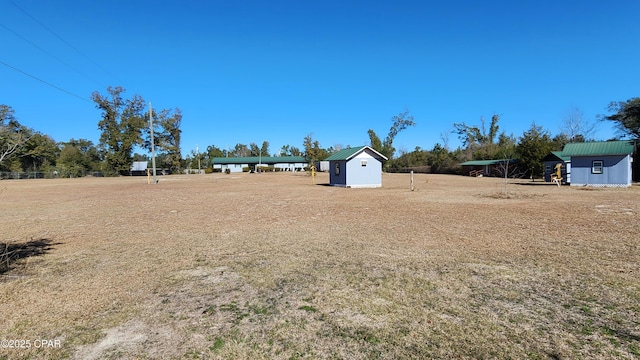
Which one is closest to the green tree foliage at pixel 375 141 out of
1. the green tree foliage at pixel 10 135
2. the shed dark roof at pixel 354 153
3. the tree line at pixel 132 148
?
the tree line at pixel 132 148

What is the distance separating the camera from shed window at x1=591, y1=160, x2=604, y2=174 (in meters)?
23.9

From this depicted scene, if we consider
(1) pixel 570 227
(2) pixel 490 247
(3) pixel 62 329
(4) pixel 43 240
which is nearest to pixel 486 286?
(2) pixel 490 247

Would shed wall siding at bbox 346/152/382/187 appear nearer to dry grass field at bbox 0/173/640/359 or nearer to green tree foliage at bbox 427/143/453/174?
dry grass field at bbox 0/173/640/359

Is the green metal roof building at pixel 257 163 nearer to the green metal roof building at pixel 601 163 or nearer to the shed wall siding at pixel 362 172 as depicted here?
the shed wall siding at pixel 362 172

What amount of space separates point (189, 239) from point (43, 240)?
135 inches

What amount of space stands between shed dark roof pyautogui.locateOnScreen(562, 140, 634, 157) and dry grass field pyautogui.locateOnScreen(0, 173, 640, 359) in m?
18.3

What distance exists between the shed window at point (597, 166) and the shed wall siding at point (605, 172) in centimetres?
12

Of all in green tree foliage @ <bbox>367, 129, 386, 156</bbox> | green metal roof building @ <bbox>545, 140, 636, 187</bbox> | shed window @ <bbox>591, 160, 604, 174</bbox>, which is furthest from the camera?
green tree foliage @ <bbox>367, 129, 386, 156</bbox>

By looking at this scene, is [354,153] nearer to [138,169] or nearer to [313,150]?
[313,150]

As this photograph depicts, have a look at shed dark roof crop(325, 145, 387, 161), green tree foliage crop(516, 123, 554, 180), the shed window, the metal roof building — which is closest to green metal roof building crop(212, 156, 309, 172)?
green tree foliage crop(516, 123, 554, 180)

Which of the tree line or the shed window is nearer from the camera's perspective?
the shed window

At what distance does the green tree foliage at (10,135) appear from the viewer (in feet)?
198

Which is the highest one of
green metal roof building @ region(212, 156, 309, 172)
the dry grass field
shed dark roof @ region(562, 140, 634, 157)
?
green metal roof building @ region(212, 156, 309, 172)

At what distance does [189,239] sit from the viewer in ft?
26.6
